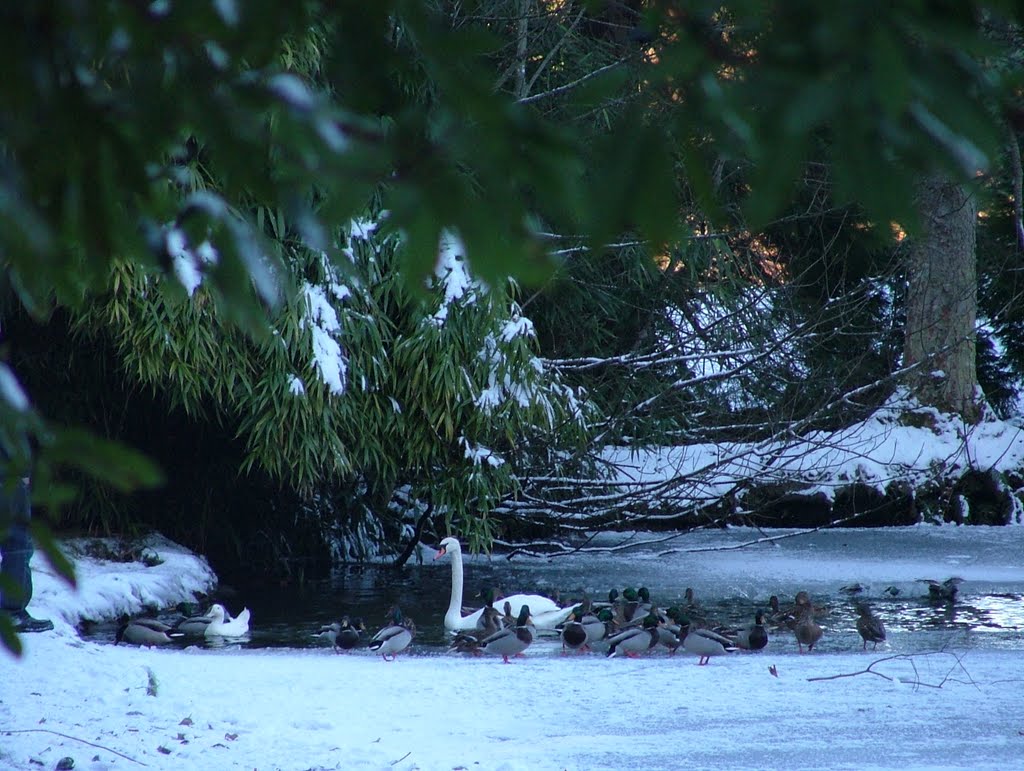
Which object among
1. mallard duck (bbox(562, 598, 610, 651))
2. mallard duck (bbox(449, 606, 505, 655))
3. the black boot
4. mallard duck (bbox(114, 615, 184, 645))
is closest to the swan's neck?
mallard duck (bbox(449, 606, 505, 655))

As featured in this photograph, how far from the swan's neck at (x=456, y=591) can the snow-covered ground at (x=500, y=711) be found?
1.50 m

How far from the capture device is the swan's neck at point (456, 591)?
8469mm

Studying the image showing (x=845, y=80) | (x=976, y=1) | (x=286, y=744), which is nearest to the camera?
(x=845, y=80)

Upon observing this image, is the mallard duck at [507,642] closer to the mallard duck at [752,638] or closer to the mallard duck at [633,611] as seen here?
the mallard duck at [633,611]

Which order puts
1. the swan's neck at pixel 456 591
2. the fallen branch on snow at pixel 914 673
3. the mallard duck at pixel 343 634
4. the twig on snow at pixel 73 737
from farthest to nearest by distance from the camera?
the swan's neck at pixel 456 591 < the mallard duck at pixel 343 634 < the fallen branch on snow at pixel 914 673 < the twig on snow at pixel 73 737

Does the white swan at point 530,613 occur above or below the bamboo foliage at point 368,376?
below

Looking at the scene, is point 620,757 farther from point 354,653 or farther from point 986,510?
point 986,510

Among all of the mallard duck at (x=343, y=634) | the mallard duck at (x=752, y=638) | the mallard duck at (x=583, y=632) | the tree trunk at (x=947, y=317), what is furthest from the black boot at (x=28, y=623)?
the tree trunk at (x=947, y=317)

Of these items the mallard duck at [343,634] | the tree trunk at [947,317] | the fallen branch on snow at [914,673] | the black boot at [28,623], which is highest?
the tree trunk at [947,317]

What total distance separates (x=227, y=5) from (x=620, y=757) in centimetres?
376

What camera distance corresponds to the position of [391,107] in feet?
4.75

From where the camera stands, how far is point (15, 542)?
5195 mm

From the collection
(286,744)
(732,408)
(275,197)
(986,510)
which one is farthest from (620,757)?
(986,510)

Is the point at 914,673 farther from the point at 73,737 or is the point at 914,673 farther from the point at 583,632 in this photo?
the point at 73,737
